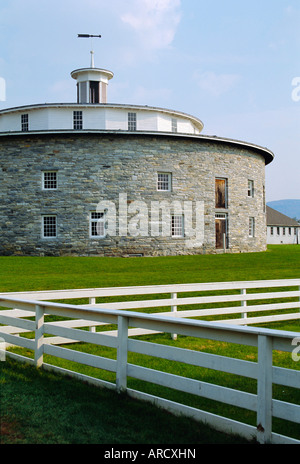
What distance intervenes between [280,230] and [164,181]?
48.7 meters

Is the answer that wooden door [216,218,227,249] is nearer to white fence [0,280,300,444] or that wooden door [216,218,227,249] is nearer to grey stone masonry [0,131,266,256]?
grey stone masonry [0,131,266,256]

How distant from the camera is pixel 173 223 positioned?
35250 mm

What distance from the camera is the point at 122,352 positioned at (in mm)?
5699

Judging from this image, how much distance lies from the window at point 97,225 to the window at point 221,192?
360 inches

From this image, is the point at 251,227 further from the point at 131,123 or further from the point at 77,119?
the point at 77,119

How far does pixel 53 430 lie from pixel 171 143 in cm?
3144

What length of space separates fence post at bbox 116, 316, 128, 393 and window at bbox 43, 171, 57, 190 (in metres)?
29.2

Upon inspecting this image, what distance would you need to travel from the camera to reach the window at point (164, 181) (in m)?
35.0

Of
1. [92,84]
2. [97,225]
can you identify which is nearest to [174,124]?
[92,84]

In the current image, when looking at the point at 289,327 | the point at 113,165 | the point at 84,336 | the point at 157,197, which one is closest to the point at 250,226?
the point at 157,197

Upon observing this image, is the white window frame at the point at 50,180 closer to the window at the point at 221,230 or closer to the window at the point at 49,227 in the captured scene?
the window at the point at 49,227

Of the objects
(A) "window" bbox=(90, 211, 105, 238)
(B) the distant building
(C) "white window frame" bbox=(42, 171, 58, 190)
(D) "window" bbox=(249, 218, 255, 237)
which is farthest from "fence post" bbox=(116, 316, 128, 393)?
(B) the distant building

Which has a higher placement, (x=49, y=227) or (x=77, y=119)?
(x=77, y=119)

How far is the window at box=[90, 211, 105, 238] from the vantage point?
33.6m
